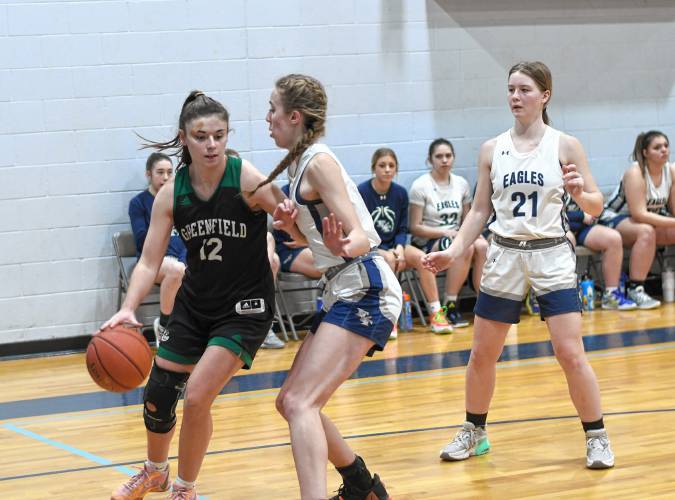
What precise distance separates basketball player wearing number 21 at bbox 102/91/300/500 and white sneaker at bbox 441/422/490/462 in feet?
3.86

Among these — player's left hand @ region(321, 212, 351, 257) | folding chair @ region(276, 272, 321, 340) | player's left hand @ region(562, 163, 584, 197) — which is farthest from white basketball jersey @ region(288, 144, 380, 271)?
folding chair @ region(276, 272, 321, 340)

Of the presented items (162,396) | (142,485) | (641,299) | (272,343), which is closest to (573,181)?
(162,396)

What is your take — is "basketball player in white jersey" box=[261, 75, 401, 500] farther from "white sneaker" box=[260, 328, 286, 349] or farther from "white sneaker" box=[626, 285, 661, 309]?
"white sneaker" box=[626, 285, 661, 309]

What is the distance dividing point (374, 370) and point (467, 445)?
8.08 feet

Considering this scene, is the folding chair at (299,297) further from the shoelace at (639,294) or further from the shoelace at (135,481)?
the shoelace at (135,481)

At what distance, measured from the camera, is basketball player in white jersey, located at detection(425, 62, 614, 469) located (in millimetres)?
4465

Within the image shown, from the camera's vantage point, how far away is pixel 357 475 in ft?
12.8

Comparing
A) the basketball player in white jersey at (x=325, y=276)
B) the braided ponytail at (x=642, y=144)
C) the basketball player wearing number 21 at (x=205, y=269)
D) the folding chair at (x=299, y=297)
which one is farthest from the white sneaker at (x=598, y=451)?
the braided ponytail at (x=642, y=144)

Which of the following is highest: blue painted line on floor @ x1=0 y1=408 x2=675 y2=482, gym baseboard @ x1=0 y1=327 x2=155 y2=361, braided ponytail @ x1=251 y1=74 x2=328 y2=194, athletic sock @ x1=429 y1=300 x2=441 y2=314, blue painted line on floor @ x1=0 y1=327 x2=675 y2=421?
braided ponytail @ x1=251 y1=74 x2=328 y2=194

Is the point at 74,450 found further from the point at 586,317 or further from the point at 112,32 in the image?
the point at 586,317

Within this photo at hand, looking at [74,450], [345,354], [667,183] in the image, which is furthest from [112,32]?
[345,354]

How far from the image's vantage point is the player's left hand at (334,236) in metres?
3.45

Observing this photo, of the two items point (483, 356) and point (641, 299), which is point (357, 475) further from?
point (641, 299)

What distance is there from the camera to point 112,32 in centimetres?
869
